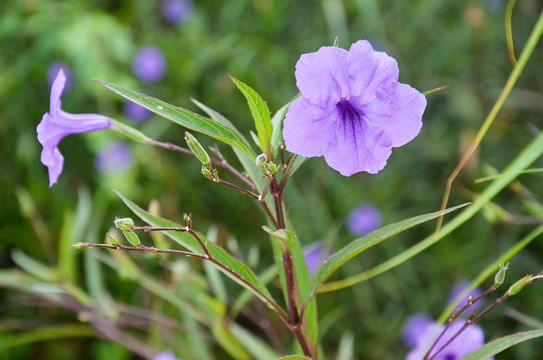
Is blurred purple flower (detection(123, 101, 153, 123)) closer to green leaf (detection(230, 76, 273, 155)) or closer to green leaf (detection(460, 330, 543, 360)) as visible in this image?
green leaf (detection(230, 76, 273, 155))

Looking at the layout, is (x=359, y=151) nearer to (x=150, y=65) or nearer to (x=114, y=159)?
(x=114, y=159)

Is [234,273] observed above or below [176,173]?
below

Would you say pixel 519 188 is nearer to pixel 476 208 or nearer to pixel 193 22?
pixel 476 208

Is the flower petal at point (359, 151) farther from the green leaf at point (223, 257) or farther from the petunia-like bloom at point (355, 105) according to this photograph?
the green leaf at point (223, 257)

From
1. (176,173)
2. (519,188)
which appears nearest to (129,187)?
(176,173)

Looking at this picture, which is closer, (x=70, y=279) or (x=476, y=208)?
(x=476, y=208)

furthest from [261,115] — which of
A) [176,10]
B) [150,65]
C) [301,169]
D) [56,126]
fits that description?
[176,10]
